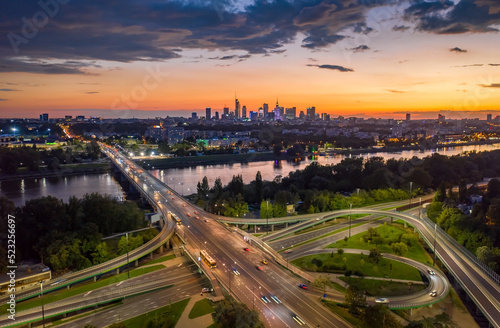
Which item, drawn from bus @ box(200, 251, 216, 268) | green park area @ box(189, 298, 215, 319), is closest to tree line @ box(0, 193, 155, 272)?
bus @ box(200, 251, 216, 268)

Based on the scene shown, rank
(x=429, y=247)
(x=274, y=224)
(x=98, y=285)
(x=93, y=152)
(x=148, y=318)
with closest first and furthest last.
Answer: (x=148, y=318) < (x=98, y=285) < (x=429, y=247) < (x=274, y=224) < (x=93, y=152)

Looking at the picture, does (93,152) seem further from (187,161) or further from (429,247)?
(429,247)

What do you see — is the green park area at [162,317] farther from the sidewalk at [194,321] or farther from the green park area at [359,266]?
the green park area at [359,266]

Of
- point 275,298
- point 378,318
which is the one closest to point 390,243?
point 378,318

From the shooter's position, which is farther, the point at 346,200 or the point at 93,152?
the point at 93,152

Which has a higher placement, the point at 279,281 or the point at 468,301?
the point at 279,281

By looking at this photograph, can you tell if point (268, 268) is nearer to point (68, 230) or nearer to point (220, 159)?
point (68, 230)

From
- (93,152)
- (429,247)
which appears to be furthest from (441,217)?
(93,152)

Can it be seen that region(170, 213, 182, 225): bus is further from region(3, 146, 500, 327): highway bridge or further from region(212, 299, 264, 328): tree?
region(212, 299, 264, 328): tree
